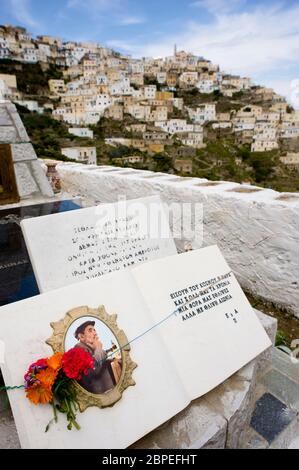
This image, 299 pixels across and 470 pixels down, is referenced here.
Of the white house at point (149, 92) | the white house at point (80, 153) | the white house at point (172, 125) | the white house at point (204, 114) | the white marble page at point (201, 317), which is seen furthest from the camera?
the white house at point (149, 92)

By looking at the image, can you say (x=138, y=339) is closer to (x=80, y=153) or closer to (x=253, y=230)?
(x=253, y=230)

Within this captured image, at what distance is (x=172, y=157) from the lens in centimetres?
5256

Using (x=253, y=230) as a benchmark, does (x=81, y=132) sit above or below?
above

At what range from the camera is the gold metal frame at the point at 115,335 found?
128 centimetres

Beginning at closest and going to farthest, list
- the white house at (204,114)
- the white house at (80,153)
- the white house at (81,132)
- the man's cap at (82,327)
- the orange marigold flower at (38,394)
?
the orange marigold flower at (38,394), the man's cap at (82,327), the white house at (80,153), the white house at (81,132), the white house at (204,114)

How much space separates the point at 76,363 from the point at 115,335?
28 cm

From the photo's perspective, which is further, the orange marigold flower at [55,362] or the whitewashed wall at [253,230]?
the whitewashed wall at [253,230]

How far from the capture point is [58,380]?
4.04 feet

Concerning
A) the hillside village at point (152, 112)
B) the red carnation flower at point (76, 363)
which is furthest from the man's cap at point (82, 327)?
the hillside village at point (152, 112)

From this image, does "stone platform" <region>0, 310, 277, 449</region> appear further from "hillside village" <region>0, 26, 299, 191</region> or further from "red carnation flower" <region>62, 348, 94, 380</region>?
"hillside village" <region>0, 26, 299, 191</region>

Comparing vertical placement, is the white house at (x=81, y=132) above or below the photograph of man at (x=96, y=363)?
above

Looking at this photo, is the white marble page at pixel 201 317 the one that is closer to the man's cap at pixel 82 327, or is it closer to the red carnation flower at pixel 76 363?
→ the man's cap at pixel 82 327

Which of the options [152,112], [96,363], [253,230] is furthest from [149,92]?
[96,363]

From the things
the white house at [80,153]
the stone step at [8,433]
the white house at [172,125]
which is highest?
the white house at [172,125]
